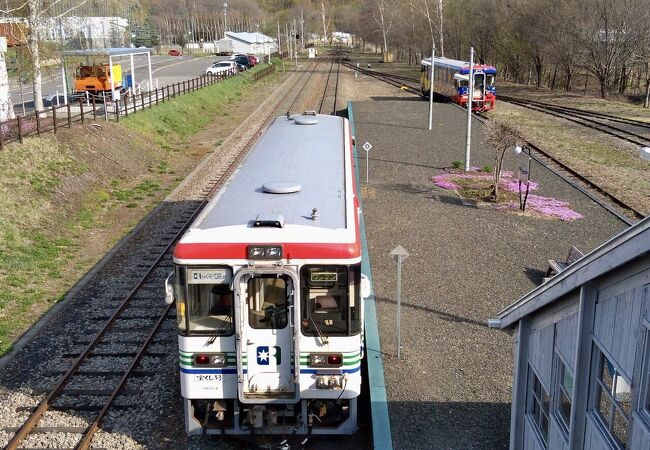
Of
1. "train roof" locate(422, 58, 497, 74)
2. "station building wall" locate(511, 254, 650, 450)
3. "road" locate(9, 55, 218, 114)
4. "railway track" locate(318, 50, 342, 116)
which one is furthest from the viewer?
"railway track" locate(318, 50, 342, 116)

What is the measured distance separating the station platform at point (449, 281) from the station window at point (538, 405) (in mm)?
1308

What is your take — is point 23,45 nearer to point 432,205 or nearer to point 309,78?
point 432,205

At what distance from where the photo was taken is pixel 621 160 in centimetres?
2489

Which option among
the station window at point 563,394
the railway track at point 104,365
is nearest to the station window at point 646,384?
the station window at point 563,394

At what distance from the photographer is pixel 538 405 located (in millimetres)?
6434

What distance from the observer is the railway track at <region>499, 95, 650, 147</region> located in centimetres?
2909

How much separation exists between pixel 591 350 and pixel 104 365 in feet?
23.6

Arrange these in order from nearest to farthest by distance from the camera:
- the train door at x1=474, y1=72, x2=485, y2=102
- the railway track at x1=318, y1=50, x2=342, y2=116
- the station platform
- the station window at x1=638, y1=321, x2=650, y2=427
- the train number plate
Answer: the station window at x1=638, y1=321, x2=650, y2=427, the train number plate, the station platform, the train door at x1=474, y1=72, x2=485, y2=102, the railway track at x1=318, y1=50, x2=342, y2=116

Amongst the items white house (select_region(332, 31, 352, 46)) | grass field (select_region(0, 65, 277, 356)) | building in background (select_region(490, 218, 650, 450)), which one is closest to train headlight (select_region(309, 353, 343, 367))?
building in background (select_region(490, 218, 650, 450))

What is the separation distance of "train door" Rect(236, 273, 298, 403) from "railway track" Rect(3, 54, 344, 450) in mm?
2177

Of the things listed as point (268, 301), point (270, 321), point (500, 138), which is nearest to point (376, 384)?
point (270, 321)

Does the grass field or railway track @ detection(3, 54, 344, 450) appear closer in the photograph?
railway track @ detection(3, 54, 344, 450)

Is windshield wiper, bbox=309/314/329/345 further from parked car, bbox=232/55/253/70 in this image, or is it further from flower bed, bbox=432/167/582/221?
parked car, bbox=232/55/253/70

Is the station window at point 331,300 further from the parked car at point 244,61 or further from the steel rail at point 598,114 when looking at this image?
the parked car at point 244,61
